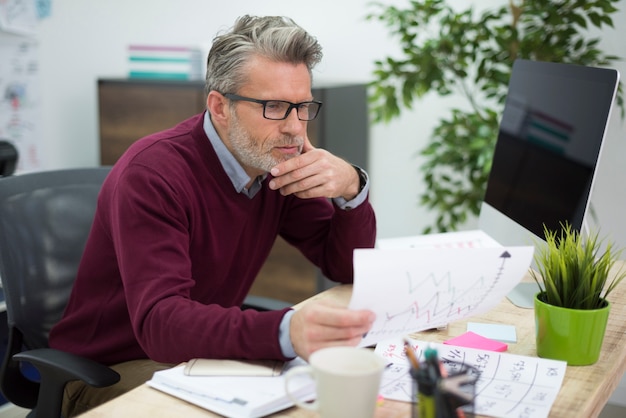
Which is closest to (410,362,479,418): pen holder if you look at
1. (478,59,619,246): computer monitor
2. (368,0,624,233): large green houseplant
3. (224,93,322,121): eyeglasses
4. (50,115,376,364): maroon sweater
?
(50,115,376,364): maroon sweater

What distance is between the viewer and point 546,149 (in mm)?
1551

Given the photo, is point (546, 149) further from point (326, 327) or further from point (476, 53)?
point (476, 53)

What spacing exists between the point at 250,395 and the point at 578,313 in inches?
20.8

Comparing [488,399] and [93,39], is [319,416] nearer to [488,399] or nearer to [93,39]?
[488,399]

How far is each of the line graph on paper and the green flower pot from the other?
0.14 metres

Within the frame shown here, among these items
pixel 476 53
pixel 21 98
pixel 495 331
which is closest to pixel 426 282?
pixel 495 331

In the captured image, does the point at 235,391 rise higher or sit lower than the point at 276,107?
lower

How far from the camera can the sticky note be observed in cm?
131

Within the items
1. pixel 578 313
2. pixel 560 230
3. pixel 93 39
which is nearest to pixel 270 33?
pixel 560 230

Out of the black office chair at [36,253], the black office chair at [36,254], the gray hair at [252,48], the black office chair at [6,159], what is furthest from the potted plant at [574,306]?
the black office chair at [6,159]

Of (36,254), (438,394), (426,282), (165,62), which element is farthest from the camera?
(165,62)

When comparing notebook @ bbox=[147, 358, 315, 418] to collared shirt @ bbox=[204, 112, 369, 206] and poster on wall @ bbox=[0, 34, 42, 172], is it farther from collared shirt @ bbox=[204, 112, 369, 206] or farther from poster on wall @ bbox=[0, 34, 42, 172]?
poster on wall @ bbox=[0, 34, 42, 172]

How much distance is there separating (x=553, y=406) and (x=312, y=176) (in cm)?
70

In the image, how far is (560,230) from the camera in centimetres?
145
